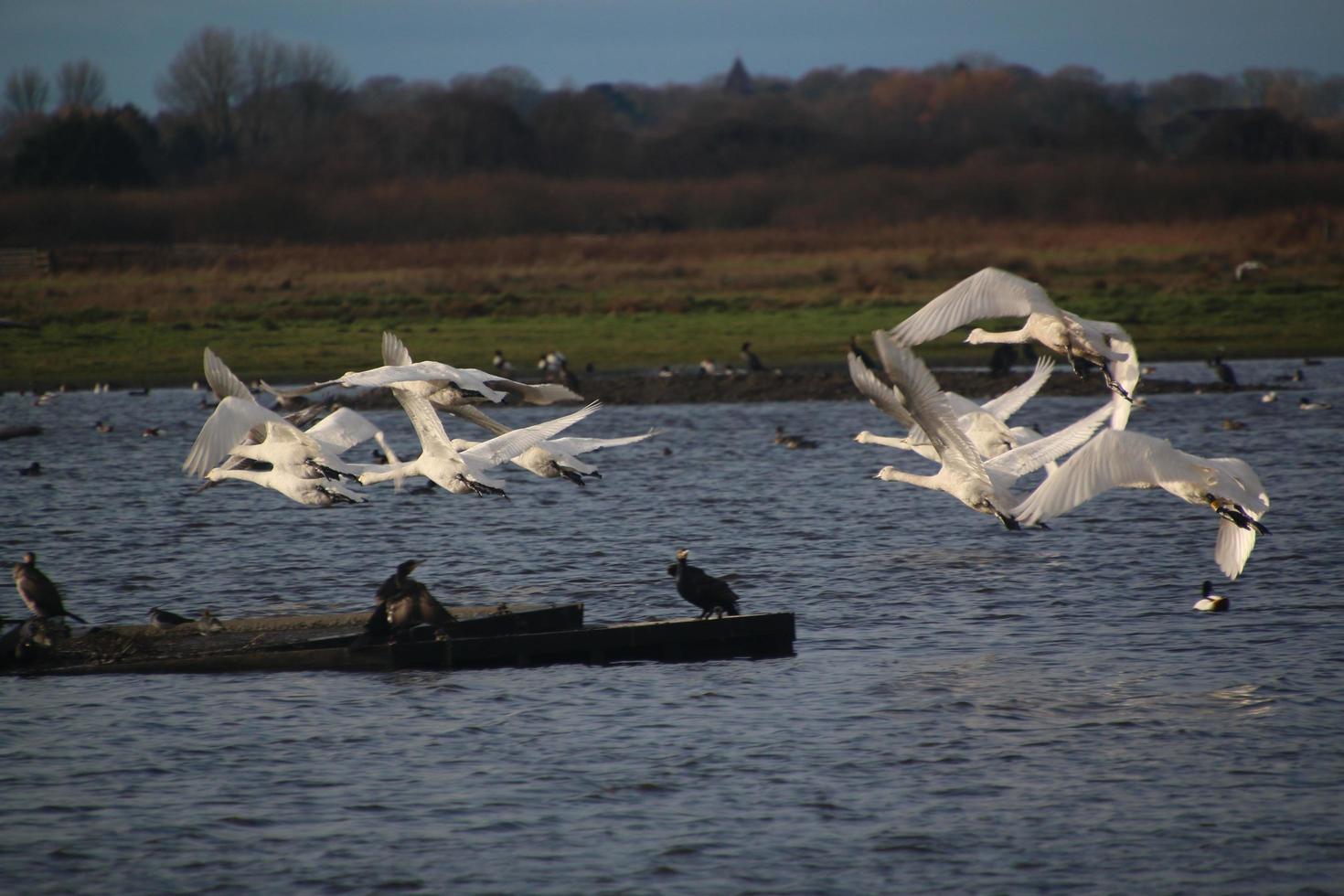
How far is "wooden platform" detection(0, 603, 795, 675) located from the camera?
11.9 meters

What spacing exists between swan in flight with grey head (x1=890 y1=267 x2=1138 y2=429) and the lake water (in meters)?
1.98

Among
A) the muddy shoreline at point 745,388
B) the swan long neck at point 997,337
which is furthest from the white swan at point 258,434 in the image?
the muddy shoreline at point 745,388

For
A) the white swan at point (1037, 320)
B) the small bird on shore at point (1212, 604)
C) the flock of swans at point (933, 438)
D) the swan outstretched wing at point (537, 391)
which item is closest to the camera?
the flock of swans at point (933, 438)

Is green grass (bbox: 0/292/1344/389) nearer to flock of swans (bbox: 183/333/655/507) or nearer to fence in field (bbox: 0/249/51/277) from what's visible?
fence in field (bbox: 0/249/51/277)

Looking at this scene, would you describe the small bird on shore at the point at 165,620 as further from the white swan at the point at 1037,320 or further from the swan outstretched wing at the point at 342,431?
the white swan at the point at 1037,320

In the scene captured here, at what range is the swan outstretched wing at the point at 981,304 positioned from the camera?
1136cm

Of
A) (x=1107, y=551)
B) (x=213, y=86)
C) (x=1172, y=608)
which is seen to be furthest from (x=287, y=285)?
(x=213, y=86)

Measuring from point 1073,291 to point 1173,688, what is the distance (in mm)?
24021

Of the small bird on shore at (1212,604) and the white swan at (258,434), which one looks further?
the small bird on shore at (1212,604)

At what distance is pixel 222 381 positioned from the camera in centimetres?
1312

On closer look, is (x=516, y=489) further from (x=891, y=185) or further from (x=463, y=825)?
(x=891, y=185)

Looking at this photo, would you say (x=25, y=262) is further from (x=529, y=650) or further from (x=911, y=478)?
(x=529, y=650)

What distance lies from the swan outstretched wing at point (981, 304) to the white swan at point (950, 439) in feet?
1.45

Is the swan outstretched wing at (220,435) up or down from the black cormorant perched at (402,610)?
up
